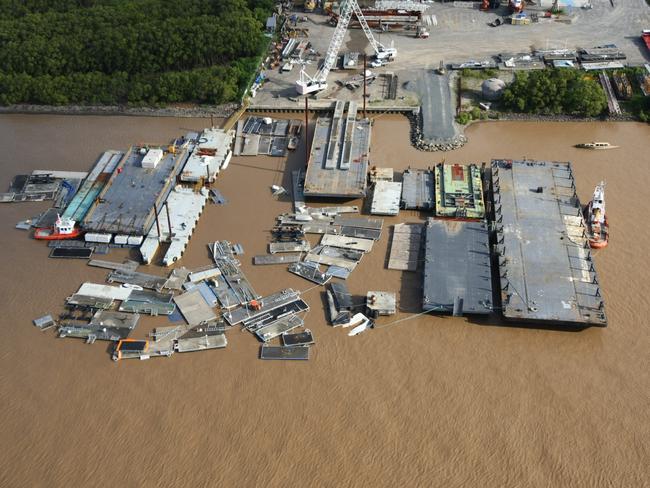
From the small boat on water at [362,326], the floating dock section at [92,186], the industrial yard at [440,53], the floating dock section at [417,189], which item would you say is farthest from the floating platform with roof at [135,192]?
the floating dock section at [417,189]

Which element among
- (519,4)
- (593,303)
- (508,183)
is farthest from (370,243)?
(519,4)

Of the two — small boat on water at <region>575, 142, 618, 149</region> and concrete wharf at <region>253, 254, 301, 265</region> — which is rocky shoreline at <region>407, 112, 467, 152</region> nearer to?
small boat on water at <region>575, 142, 618, 149</region>

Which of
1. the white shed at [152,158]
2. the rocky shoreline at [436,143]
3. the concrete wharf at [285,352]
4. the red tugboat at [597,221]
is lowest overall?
the concrete wharf at [285,352]

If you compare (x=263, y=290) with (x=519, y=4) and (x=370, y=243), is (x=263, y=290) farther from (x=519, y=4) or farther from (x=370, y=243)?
(x=519, y=4)

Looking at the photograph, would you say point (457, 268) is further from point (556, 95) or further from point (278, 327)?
point (556, 95)

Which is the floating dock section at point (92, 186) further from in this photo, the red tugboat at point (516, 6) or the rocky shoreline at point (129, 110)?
the red tugboat at point (516, 6)

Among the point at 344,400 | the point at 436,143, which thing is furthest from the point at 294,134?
the point at 344,400
